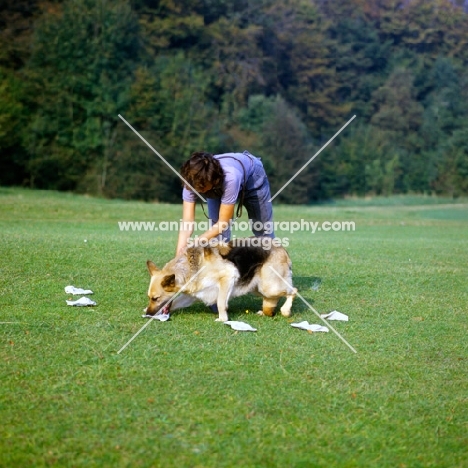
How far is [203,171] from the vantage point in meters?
8.73

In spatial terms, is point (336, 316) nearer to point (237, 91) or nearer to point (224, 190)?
point (224, 190)

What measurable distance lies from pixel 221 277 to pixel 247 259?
441mm

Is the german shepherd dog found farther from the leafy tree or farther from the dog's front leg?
the leafy tree

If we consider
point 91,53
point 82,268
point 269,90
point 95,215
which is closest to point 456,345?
point 82,268

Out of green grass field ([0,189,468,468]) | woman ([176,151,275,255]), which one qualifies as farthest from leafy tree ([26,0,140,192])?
woman ([176,151,275,255])

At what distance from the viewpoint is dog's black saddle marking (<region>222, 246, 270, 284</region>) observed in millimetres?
8984

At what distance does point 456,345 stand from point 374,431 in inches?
118

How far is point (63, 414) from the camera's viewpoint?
5805 millimetres

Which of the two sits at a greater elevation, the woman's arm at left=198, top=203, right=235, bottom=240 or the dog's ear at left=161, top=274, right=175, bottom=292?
the woman's arm at left=198, top=203, right=235, bottom=240

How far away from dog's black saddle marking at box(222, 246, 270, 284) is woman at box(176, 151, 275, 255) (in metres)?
0.32

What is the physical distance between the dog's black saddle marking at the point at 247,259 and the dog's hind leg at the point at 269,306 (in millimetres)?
395

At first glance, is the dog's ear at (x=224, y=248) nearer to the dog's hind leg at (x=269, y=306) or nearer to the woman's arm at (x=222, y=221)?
the woman's arm at (x=222, y=221)

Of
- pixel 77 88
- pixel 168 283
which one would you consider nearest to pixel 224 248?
pixel 168 283

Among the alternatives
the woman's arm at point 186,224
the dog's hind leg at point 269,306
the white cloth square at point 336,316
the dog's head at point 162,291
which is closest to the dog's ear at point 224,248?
the woman's arm at point 186,224
